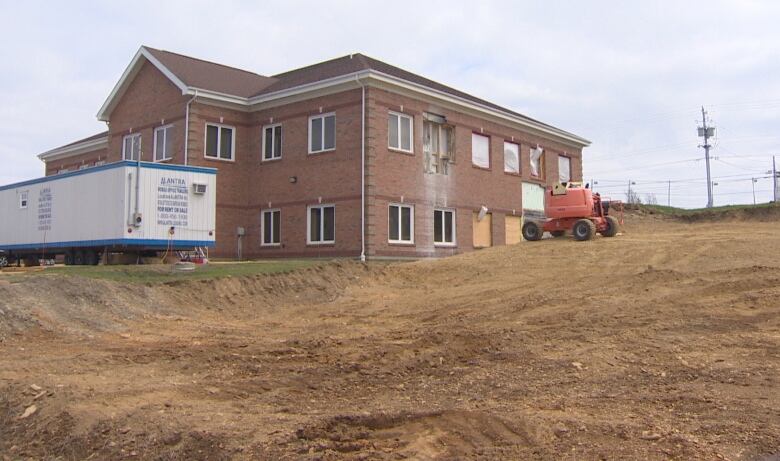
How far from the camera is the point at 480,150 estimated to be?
1141 inches

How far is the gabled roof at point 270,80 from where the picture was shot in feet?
82.3

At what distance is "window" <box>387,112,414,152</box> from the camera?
988 inches

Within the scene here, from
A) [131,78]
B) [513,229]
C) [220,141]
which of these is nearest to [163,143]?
[220,141]

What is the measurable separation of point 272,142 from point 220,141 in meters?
1.99

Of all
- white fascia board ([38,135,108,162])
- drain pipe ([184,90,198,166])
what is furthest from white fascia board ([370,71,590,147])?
white fascia board ([38,135,108,162])

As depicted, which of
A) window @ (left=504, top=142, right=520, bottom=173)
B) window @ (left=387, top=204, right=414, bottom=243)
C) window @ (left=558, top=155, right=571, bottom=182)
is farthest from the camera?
window @ (left=558, top=155, right=571, bottom=182)

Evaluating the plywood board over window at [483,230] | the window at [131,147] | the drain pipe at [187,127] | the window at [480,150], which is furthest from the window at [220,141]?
the plywood board over window at [483,230]

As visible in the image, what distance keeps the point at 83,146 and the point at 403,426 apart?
35.2 metres

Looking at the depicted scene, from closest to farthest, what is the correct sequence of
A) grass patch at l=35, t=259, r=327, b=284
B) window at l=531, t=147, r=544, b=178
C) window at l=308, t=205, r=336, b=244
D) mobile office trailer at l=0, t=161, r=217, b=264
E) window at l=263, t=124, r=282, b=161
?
grass patch at l=35, t=259, r=327, b=284, mobile office trailer at l=0, t=161, r=217, b=264, window at l=308, t=205, r=336, b=244, window at l=263, t=124, r=282, b=161, window at l=531, t=147, r=544, b=178

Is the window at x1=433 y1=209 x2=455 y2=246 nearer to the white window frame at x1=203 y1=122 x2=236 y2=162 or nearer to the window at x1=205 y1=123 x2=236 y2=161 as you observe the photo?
the white window frame at x1=203 y1=122 x2=236 y2=162

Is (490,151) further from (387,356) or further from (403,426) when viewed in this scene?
(403,426)

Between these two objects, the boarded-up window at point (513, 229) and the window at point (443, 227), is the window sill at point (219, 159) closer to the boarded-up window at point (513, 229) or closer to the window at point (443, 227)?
the window at point (443, 227)

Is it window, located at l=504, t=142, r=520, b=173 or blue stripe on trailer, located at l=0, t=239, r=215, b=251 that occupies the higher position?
window, located at l=504, t=142, r=520, b=173

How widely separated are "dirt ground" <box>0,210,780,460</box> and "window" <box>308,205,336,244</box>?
7623 millimetres
